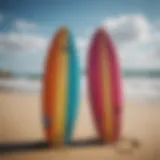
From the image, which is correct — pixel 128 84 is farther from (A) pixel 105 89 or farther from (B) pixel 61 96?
(B) pixel 61 96

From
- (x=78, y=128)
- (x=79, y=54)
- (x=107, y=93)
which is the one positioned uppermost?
(x=79, y=54)

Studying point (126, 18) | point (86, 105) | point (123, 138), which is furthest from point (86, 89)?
point (126, 18)

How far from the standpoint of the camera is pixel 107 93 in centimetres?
162

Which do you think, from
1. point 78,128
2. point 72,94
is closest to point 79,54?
point 72,94

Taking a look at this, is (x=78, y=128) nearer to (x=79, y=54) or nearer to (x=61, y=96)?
(x=61, y=96)

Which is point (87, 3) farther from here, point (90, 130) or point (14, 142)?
point (14, 142)

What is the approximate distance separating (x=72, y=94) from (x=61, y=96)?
2.0 inches

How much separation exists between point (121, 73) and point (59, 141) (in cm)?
41

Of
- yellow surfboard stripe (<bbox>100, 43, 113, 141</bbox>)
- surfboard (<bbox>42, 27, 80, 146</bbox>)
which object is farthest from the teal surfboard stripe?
yellow surfboard stripe (<bbox>100, 43, 113, 141</bbox>)

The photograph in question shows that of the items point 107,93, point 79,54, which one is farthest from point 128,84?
point 79,54

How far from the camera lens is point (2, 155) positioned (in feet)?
5.31

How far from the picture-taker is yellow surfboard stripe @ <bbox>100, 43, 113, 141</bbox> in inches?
63.9

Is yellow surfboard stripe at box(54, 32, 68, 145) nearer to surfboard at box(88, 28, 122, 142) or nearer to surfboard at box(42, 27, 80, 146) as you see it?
surfboard at box(42, 27, 80, 146)

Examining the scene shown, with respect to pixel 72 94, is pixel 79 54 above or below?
above
